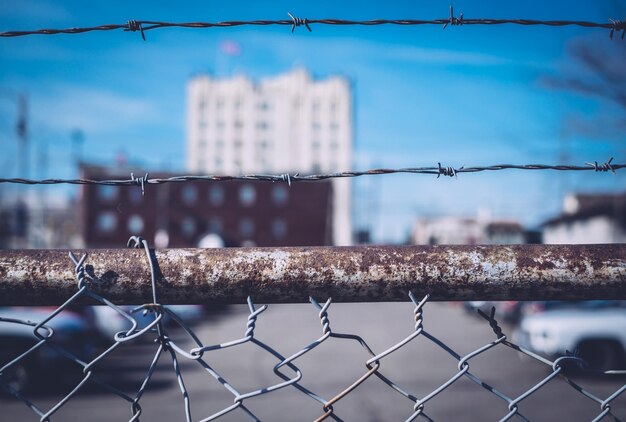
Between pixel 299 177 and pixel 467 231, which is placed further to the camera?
pixel 467 231

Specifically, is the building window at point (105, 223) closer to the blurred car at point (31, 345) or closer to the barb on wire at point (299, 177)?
the blurred car at point (31, 345)

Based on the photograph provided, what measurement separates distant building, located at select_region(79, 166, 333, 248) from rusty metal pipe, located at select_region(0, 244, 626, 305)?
4846cm

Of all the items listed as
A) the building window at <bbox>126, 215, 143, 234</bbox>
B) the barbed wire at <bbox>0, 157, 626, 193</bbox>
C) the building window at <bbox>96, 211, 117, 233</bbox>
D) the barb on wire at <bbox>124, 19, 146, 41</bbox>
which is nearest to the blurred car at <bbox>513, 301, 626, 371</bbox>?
the barbed wire at <bbox>0, 157, 626, 193</bbox>

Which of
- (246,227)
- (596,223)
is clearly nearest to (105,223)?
(246,227)

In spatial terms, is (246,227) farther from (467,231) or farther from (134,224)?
(467,231)

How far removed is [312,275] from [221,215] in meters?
53.3

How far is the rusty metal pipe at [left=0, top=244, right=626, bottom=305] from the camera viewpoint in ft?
3.62

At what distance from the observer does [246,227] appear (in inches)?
2112

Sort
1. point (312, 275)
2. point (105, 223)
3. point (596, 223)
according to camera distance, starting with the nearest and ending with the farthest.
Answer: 1. point (312, 275)
2. point (596, 223)
3. point (105, 223)

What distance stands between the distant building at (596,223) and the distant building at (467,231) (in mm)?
8409

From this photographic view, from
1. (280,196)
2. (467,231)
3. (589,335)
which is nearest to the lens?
(589,335)

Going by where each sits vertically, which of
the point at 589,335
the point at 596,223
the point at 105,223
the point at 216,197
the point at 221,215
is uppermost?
the point at 216,197

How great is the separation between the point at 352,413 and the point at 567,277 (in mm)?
6482

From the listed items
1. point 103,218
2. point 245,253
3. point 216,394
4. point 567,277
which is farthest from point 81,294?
point 103,218
